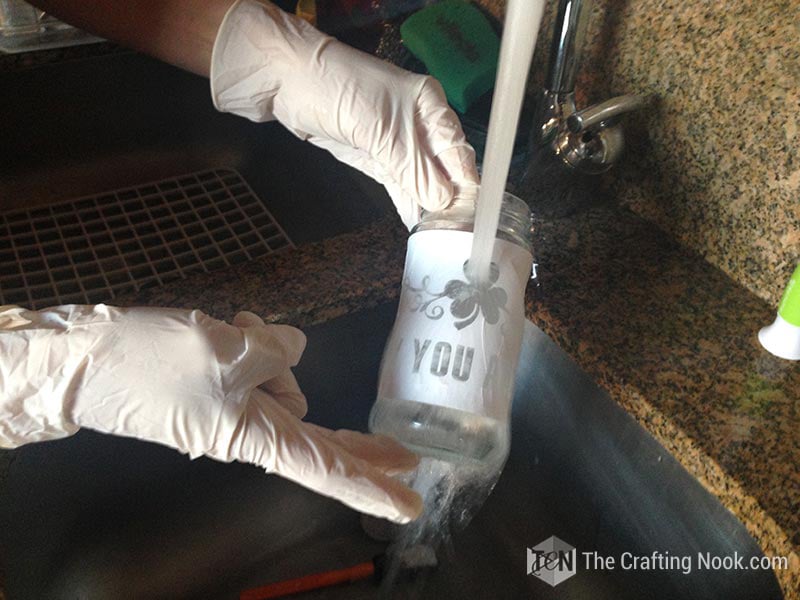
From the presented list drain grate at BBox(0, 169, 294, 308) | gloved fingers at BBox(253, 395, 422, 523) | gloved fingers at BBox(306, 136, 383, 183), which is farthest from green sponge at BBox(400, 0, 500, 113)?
gloved fingers at BBox(253, 395, 422, 523)

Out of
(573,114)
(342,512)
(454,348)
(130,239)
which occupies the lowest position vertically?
(342,512)

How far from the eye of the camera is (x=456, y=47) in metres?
1.04

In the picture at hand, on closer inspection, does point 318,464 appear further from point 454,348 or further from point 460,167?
point 460,167

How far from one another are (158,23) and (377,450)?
66 cm

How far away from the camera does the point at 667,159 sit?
0.93m

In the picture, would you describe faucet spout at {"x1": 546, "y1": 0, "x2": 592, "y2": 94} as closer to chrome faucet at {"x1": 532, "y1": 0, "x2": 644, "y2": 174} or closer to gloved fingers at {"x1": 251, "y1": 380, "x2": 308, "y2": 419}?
chrome faucet at {"x1": 532, "y1": 0, "x2": 644, "y2": 174}

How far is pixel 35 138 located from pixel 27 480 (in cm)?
72

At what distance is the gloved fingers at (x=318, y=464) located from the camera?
614 mm

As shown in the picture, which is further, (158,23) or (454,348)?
(158,23)

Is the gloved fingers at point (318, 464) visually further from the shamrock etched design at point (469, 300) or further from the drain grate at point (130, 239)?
the drain grate at point (130, 239)

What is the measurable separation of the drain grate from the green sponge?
1.17ft

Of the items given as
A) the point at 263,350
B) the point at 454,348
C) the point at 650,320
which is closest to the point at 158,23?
the point at 263,350

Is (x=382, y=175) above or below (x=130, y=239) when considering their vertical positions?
above

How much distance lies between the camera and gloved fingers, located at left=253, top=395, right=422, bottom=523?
0.61 m
